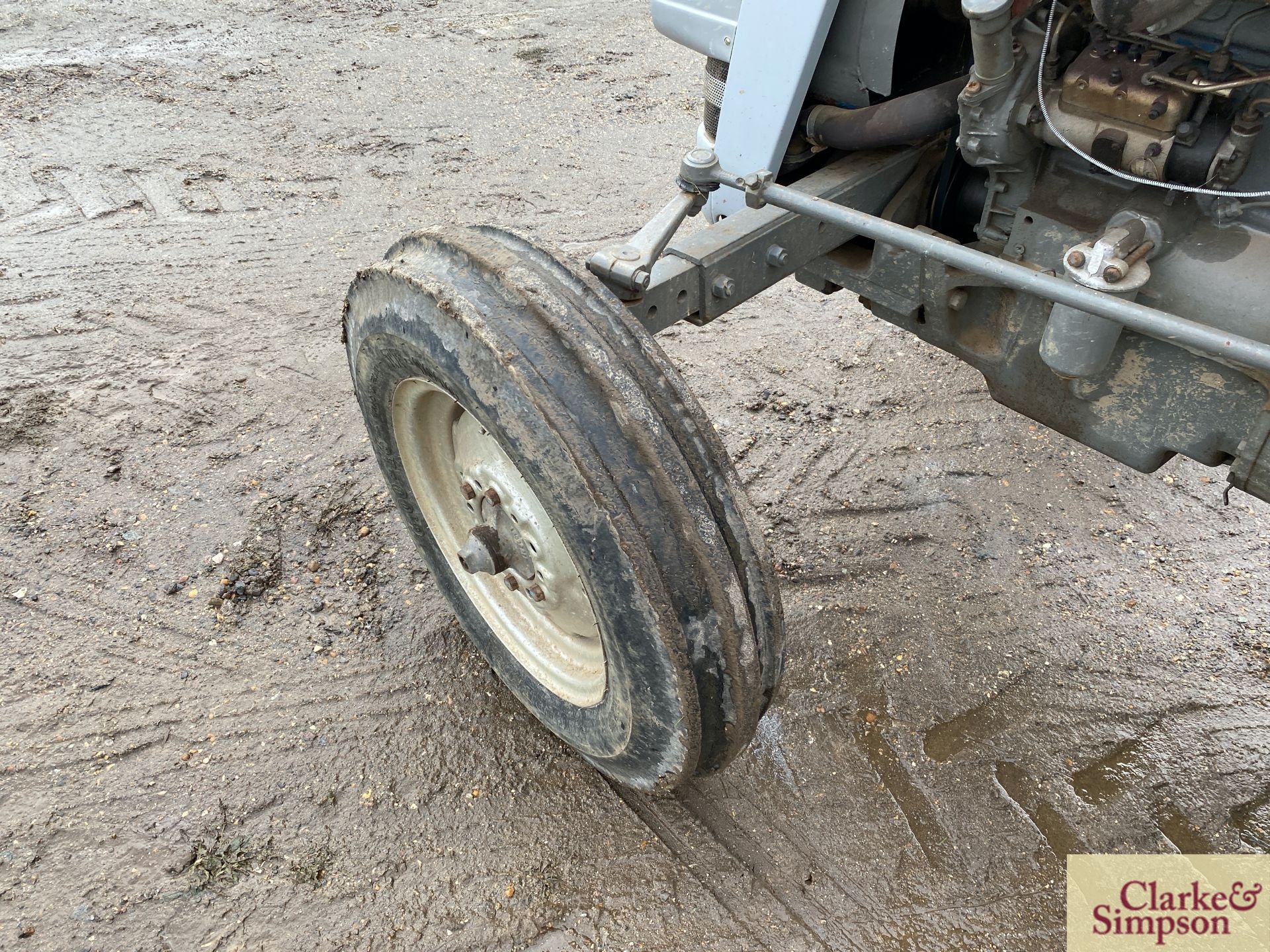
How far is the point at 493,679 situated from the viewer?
252cm

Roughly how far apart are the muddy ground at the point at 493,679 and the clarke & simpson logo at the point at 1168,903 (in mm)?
56

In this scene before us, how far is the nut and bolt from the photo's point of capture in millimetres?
1946

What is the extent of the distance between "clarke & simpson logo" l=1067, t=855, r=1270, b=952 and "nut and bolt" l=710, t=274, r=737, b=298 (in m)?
1.49

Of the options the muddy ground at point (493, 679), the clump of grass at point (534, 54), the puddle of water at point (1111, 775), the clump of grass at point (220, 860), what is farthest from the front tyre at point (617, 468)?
the clump of grass at point (534, 54)

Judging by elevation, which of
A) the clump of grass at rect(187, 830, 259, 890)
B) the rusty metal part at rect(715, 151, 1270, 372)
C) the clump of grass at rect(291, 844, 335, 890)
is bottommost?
the clump of grass at rect(187, 830, 259, 890)

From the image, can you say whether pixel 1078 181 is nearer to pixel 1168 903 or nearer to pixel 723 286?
pixel 723 286

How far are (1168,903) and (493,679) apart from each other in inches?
65.3

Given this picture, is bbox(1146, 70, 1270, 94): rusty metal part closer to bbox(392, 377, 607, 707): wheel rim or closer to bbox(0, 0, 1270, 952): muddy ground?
bbox(392, 377, 607, 707): wheel rim

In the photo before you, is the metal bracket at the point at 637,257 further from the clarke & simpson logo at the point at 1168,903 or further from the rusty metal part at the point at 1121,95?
the clarke & simpson logo at the point at 1168,903

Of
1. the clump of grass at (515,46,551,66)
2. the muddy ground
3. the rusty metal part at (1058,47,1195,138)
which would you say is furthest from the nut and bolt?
the clump of grass at (515,46,551,66)

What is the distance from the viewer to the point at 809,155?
2.47m

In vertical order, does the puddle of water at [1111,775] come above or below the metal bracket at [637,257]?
below

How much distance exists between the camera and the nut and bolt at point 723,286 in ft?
6.39

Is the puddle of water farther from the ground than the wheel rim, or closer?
closer
